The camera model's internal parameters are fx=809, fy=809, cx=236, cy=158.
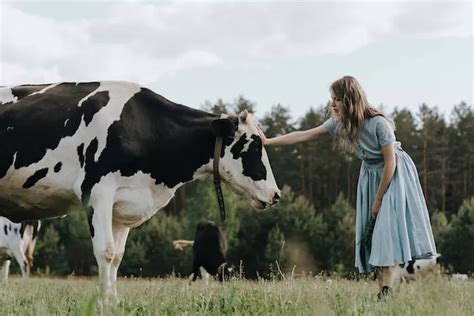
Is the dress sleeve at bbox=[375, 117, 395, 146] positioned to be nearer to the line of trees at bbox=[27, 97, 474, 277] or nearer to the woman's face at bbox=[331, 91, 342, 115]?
the woman's face at bbox=[331, 91, 342, 115]

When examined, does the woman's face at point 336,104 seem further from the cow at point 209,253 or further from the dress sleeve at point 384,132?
the cow at point 209,253

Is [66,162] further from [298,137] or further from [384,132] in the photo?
[384,132]

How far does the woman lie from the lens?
8289 millimetres

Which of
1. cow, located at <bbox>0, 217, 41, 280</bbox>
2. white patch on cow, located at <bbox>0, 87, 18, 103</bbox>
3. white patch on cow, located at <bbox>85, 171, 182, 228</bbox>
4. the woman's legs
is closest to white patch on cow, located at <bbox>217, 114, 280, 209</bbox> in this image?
white patch on cow, located at <bbox>85, 171, 182, 228</bbox>

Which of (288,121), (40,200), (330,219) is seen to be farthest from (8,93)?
(288,121)

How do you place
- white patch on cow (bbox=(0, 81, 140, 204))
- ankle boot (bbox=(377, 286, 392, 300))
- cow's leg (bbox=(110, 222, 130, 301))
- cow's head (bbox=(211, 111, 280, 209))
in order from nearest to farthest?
1. ankle boot (bbox=(377, 286, 392, 300))
2. white patch on cow (bbox=(0, 81, 140, 204))
3. cow's leg (bbox=(110, 222, 130, 301))
4. cow's head (bbox=(211, 111, 280, 209))

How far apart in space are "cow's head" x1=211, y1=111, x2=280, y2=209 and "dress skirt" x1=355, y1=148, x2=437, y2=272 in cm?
151

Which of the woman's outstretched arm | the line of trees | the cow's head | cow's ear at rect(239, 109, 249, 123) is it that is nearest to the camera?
the woman's outstretched arm

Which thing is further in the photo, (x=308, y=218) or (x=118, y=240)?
(x=308, y=218)

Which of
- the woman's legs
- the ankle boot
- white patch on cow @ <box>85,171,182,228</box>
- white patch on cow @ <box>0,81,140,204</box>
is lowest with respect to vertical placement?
the ankle boot

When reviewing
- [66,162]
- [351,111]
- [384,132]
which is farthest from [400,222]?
[66,162]

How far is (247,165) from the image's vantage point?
968 cm

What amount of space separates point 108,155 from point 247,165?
1.76 m

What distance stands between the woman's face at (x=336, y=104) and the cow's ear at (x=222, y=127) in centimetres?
136
